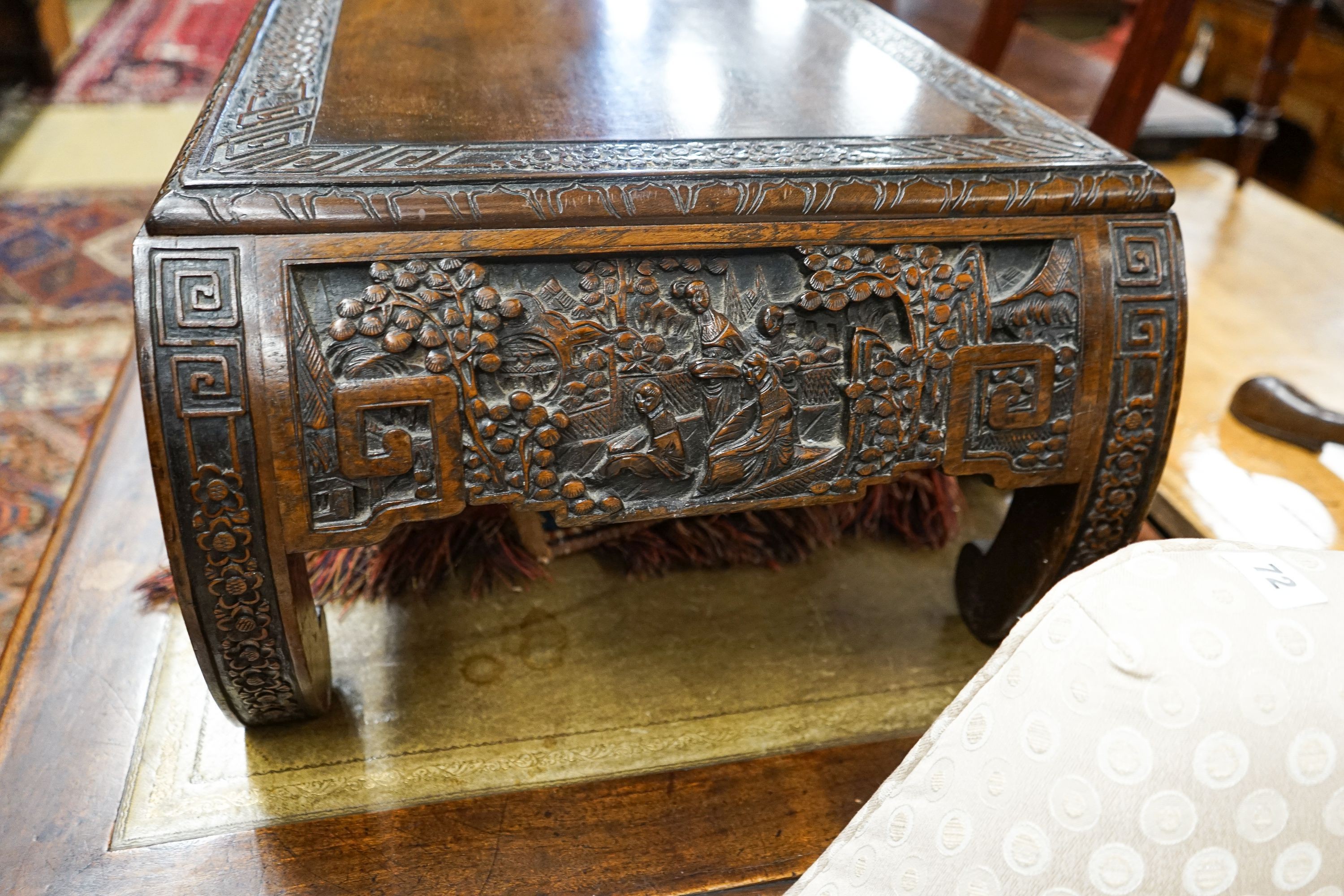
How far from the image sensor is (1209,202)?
237 centimetres

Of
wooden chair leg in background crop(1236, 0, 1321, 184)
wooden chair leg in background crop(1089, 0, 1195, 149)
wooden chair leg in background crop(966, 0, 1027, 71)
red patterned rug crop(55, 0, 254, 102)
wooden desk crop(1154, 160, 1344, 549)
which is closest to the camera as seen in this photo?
wooden desk crop(1154, 160, 1344, 549)

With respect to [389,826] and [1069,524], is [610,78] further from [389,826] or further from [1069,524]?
[389,826]

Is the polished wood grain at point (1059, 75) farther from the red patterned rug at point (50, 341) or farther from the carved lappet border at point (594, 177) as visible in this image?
the red patterned rug at point (50, 341)

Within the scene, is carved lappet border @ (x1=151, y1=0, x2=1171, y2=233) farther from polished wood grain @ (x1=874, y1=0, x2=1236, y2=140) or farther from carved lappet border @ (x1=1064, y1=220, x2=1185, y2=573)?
polished wood grain @ (x1=874, y1=0, x2=1236, y2=140)

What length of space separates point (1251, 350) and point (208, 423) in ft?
5.68

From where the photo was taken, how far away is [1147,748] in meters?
0.63

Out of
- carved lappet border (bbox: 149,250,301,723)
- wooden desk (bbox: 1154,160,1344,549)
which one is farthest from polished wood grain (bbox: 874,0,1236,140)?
carved lappet border (bbox: 149,250,301,723)

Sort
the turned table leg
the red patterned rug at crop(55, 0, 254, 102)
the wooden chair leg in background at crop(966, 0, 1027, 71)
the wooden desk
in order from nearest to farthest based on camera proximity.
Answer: the turned table leg → the wooden desk → the wooden chair leg in background at crop(966, 0, 1027, 71) → the red patterned rug at crop(55, 0, 254, 102)

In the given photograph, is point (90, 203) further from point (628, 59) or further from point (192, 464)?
point (192, 464)

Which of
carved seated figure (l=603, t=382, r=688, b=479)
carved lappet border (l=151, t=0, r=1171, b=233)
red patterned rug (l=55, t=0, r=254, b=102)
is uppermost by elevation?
carved lappet border (l=151, t=0, r=1171, b=233)

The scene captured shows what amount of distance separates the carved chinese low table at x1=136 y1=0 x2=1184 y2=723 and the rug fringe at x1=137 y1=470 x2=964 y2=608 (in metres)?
0.19

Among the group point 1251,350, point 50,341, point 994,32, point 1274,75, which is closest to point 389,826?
point 50,341

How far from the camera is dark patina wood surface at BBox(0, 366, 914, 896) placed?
0.87 metres

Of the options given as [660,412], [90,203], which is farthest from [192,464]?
[90,203]
